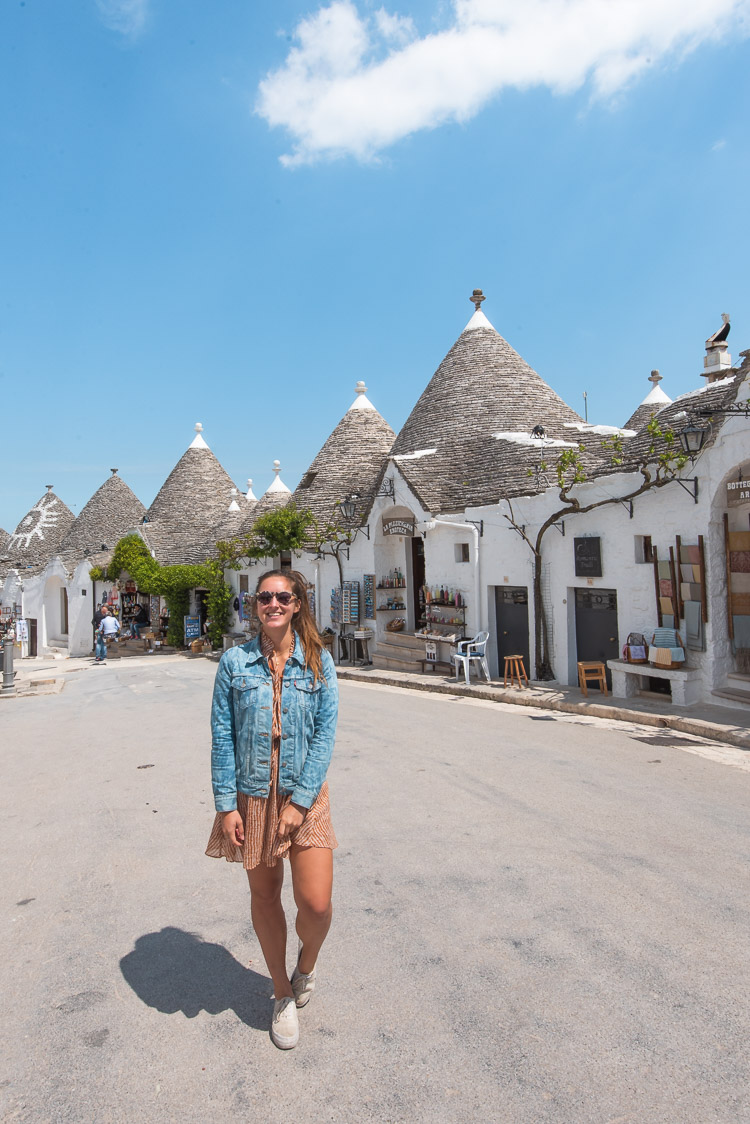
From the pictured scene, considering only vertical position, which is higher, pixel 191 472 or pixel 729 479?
pixel 191 472

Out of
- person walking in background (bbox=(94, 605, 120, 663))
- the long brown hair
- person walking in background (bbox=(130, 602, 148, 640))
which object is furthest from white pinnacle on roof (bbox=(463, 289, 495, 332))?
the long brown hair

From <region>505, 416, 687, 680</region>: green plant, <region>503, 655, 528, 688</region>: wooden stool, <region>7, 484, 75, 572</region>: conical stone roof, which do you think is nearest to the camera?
<region>505, 416, 687, 680</region>: green plant

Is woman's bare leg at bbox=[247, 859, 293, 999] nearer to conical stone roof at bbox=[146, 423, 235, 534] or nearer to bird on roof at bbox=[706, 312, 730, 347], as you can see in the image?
bird on roof at bbox=[706, 312, 730, 347]

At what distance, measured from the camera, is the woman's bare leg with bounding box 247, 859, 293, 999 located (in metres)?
2.79

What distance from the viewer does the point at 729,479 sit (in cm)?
951

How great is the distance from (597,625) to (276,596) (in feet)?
31.4

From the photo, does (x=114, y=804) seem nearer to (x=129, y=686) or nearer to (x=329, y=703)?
(x=329, y=703)

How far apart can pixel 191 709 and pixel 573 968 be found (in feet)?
28.6

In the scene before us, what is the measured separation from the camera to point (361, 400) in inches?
918

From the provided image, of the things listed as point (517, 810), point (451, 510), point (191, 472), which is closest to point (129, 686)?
point (451, 510)

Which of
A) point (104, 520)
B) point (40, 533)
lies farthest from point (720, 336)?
point (40, 533)

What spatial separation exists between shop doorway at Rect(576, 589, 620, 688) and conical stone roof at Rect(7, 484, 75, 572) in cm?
2840

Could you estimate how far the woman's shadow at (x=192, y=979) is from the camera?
2955mm

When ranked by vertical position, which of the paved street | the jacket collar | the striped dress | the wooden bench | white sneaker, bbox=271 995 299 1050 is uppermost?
the jacket collar
